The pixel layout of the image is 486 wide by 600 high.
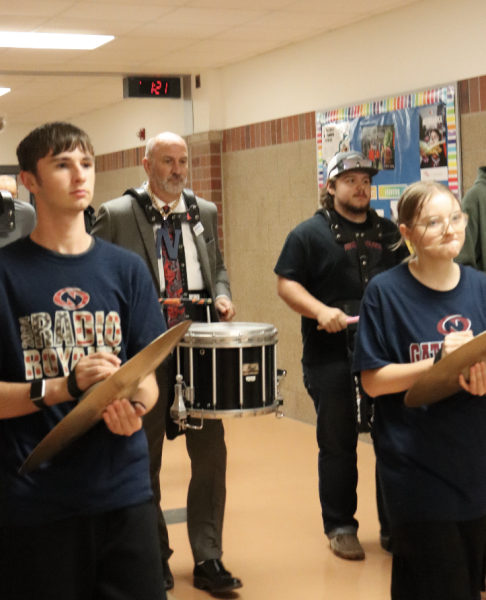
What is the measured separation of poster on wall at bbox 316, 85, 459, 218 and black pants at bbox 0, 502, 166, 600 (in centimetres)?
396

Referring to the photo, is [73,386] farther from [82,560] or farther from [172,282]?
[172,282]

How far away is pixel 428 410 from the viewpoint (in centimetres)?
220

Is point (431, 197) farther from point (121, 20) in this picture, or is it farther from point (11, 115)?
point (11, 115)

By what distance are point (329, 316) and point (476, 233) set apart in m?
0.74

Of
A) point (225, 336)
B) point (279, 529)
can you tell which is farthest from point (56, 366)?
point (279, 529)

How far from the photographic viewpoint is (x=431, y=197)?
2.32 m

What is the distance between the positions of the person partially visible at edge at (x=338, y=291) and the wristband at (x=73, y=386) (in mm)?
2126

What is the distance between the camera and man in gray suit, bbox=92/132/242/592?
3582 mm

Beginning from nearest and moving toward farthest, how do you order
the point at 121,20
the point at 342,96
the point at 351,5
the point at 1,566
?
the point at 1,566
the point at 351,5
the point at 121,20
the point at 342,96

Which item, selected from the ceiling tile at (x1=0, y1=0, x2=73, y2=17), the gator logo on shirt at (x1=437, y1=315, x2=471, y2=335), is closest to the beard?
the gator logo on shirt at (x1=437, y1=315, x2=471, y2=335)

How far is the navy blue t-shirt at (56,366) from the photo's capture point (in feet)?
6.28

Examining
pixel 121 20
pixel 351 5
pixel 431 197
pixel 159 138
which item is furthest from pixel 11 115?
pixel 431 197

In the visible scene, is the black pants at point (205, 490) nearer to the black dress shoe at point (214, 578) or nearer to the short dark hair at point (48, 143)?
the black dress shoe at point (214, 578)

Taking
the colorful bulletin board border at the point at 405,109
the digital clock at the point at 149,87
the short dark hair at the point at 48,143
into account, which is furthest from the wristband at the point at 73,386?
the digital clock at the point at 149,87
